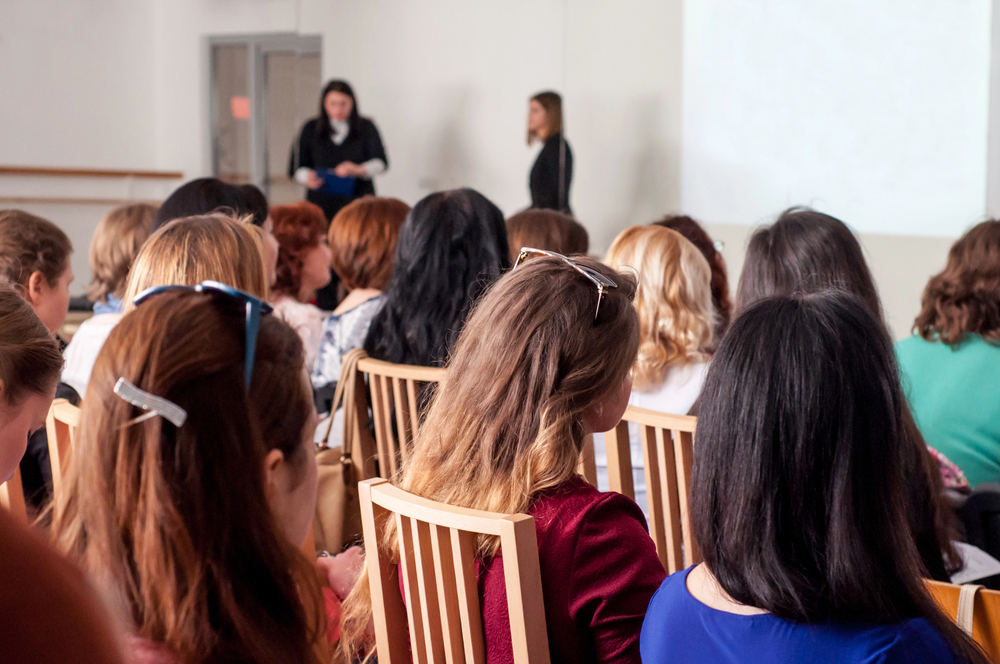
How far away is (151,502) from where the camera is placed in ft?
2.47

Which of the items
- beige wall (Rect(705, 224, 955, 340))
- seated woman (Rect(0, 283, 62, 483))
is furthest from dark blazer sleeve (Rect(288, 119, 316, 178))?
seated woman (Rect(0, 283, 62, 483))

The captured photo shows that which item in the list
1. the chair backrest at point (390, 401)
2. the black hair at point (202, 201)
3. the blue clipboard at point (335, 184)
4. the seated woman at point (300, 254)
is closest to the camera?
the chair backrest at point (390, 401)

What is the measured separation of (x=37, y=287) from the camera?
199 cm

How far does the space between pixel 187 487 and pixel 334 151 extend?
567 cm

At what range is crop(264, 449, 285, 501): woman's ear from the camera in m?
0.81

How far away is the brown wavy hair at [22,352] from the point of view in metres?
1.29

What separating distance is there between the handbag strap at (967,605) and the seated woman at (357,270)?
189cm

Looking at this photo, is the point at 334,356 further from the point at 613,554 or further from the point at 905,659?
the point at 905,659

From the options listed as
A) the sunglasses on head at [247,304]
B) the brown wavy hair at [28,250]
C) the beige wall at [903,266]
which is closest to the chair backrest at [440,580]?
the sunglasses on head at [247,304]

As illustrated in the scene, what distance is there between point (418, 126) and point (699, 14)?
2.45 metres

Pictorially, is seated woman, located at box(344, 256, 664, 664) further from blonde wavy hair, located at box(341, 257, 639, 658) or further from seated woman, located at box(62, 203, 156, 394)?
seated woman, located at box(62, 203, 156, 394)

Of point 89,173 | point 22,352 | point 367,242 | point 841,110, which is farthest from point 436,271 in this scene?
point 89,173

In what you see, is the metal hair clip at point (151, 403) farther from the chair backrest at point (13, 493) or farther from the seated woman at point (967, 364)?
the seated woman at point (967, 364)

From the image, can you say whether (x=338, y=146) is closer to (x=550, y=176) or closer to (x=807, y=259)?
(x=550, y=176)
